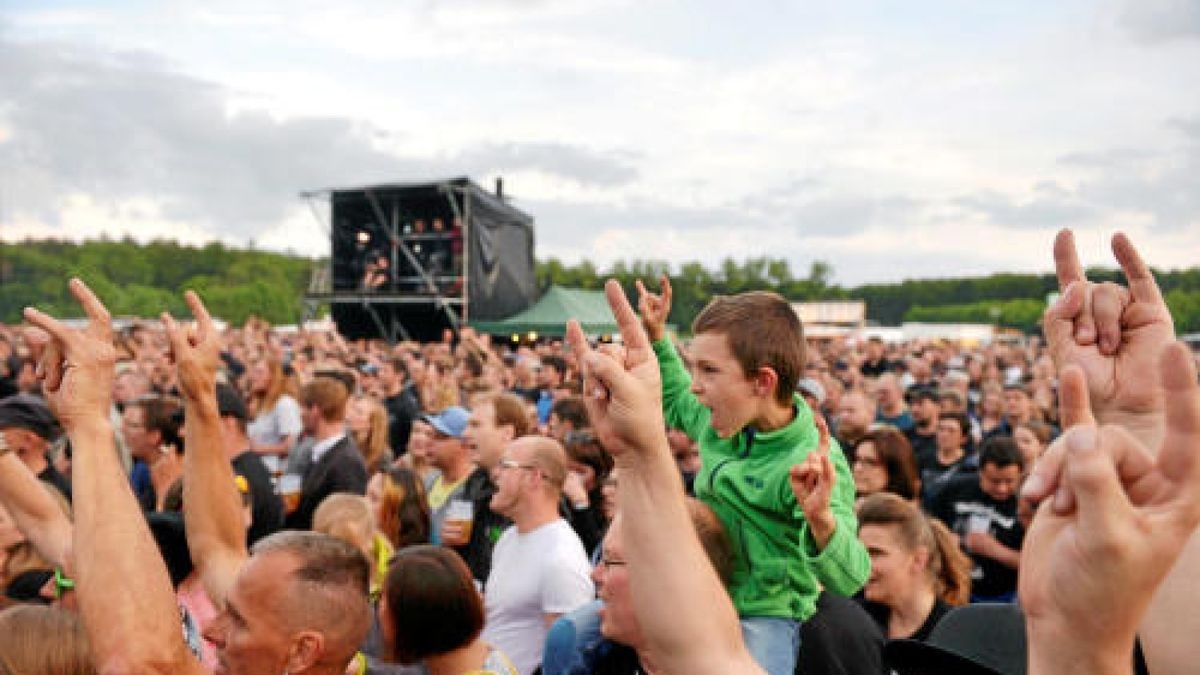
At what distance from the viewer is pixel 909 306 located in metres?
85.8

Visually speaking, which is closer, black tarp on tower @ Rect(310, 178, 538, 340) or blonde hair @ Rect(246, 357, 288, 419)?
blonde hair @ Rect(246, 357, 288, 419)

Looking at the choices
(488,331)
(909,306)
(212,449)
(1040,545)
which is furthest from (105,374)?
(909,306)

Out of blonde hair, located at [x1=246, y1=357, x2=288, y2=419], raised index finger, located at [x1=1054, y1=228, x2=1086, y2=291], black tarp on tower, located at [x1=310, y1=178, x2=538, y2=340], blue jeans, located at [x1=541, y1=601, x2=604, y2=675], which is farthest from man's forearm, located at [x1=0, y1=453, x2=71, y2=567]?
black tarp on tower, located at [x1=310, y1=178, x2=538, y2=340]

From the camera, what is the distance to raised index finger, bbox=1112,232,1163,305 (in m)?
1.34

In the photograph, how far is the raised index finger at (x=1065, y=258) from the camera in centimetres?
145

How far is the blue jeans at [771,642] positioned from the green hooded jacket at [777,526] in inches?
1.0

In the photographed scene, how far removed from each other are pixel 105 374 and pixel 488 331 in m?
19.2

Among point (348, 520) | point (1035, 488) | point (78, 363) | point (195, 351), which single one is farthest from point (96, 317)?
point (1035, 488)

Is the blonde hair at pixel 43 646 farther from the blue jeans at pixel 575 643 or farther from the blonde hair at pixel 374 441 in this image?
the blonde hair at pixel 374 441

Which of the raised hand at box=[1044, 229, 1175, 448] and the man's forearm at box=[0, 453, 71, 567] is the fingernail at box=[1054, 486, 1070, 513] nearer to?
the raised hand at box=[1044, 229, 1175, 448]

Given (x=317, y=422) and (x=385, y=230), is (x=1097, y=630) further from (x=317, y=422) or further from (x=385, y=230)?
(x=385, y=230)

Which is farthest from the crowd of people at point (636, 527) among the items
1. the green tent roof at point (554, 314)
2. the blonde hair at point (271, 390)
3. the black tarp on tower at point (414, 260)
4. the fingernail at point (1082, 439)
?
the black tarp on tower at point (414, 260)

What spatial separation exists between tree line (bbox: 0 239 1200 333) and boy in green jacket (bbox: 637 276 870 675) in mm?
22347

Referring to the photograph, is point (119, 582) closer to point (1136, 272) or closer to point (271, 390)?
point (1136, 272)
